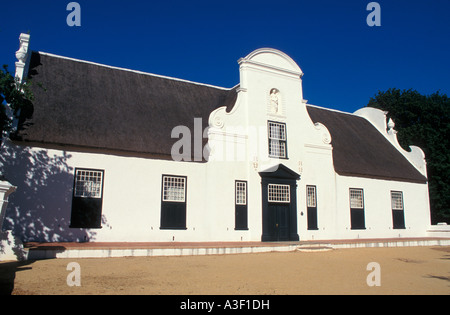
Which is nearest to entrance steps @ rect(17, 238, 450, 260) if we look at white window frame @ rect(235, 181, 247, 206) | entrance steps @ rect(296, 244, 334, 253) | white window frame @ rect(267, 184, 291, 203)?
entrance steps @ rect(296, 244, 334, 253)

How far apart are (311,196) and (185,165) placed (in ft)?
26.3

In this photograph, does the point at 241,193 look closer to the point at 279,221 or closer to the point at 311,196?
the point at 279,221

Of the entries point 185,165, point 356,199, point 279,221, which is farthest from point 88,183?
point 356,199

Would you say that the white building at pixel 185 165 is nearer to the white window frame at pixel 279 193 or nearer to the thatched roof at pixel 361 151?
the white window frame at pixel 279 193

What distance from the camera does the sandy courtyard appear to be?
8305 mm

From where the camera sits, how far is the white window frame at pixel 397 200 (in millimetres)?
26453

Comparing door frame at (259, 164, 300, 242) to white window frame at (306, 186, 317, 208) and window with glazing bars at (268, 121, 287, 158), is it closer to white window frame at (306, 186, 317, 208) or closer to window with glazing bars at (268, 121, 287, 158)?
window with glazing bars at (268, 121, 287, 158)

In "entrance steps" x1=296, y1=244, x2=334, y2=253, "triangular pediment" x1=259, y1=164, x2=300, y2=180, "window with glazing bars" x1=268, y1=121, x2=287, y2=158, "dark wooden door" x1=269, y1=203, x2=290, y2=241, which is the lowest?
"entrance steps" x1=296, y1=244, x2=334, y2=253

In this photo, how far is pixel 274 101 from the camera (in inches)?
889

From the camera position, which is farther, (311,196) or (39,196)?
(311,196)

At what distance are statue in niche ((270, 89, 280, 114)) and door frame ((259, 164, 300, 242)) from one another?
354cm

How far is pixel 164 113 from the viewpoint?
21156mm

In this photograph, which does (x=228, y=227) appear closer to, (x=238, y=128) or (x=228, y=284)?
(x=238, y=128)
